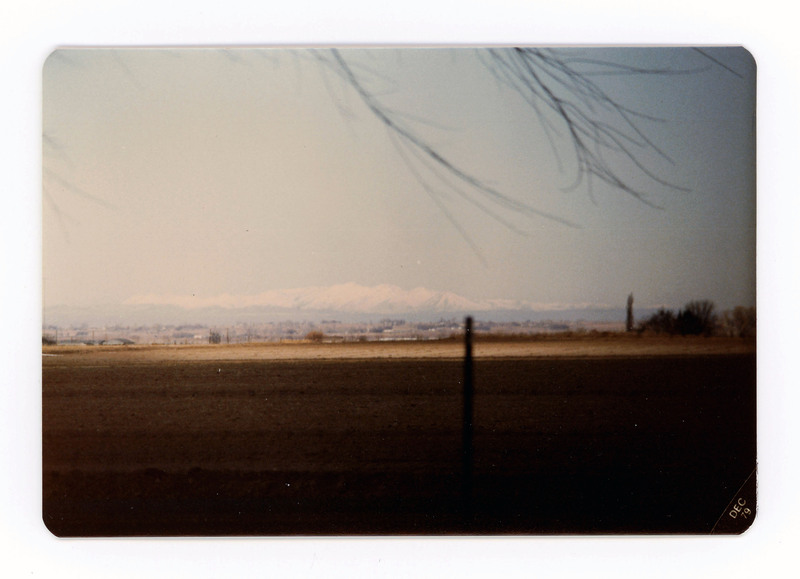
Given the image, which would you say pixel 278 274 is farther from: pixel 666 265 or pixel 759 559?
pixel 759 559

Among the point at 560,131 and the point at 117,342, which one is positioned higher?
the point at 560,131

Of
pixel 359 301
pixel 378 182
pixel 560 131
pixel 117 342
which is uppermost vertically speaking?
pixel 560 131

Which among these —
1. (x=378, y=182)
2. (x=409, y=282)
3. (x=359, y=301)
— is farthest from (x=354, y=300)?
(x=378, y=182)

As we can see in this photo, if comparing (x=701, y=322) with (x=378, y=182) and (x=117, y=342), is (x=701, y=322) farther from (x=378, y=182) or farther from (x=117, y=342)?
(x=117, y=342)

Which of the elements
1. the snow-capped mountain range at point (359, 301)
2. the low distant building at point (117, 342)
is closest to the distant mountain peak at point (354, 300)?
the snow-capped mountain range at point (359, 301)
